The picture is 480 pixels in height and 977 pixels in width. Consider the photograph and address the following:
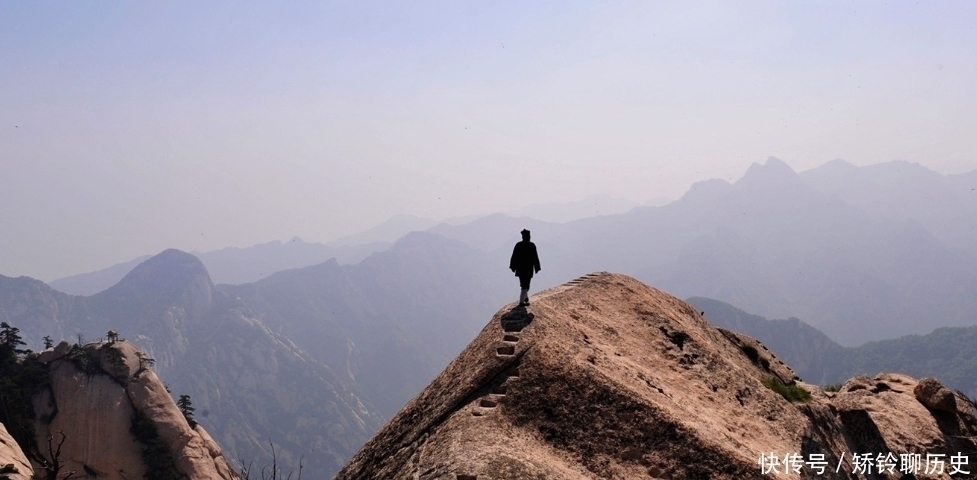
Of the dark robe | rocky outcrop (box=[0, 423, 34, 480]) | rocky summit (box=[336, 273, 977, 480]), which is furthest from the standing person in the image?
rocky outcrop (box=[0, 423, 34, 480])

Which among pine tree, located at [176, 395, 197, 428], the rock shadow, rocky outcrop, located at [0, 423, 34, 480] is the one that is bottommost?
pine tree, located at [176, 395, 197, 428]

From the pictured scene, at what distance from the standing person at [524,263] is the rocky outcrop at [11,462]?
33.5 meters

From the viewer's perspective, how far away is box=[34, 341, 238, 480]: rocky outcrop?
65.6m

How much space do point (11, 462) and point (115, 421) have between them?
2774 cm

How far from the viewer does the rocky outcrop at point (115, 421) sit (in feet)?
215

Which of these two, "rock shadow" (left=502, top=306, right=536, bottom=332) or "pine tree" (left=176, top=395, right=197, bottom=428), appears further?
"pine tree" (left=176, top=395, right=197, bottom=428)

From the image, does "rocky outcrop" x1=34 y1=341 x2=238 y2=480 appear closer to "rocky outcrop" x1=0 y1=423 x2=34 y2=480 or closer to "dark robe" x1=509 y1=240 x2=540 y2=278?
"rocky outcrop" x1=0 y1=423 x2=34 y2=480

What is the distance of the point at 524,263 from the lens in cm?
2425

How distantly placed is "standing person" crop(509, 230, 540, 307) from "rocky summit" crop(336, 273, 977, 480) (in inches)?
33.7

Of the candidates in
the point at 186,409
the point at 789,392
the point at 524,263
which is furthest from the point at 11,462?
the point at 789,392

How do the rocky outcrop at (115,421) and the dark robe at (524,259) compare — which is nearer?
the dark robe at (524,259)

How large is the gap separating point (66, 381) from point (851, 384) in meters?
73.8

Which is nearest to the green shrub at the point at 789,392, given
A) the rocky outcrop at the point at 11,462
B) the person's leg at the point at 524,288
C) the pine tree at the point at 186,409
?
the person's leg at the point at 524,288

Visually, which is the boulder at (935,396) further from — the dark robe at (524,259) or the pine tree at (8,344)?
the pine tree at (8,344)
